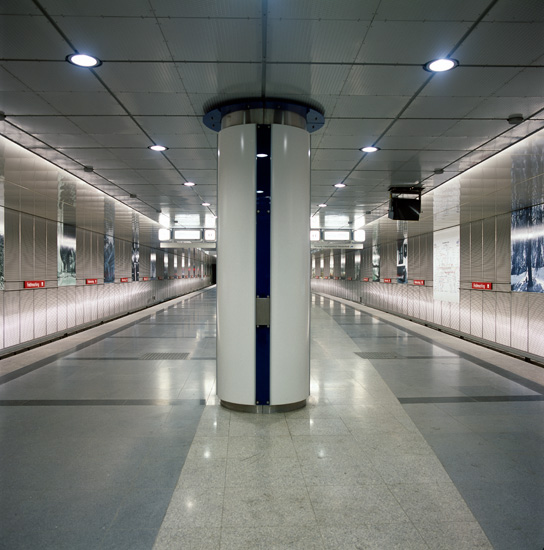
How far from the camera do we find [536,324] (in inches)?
359

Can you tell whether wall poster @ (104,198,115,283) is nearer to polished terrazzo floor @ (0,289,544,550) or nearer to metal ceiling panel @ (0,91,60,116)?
polished terrazzo floor @ (0,289,544,550)

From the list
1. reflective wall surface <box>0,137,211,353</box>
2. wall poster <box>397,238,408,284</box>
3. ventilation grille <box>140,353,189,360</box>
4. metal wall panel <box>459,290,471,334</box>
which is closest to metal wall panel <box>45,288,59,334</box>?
reflective wall surface <box>0,137,211,353</box>

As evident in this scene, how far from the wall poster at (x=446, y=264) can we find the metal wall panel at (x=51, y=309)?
11.6 meters

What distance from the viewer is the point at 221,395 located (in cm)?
556

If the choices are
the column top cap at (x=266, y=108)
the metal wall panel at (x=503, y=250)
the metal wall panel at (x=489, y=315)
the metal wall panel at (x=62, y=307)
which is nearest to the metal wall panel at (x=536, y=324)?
the metal wall panel at (x=503, y=250)

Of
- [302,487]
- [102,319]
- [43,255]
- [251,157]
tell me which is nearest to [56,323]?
[43,255]

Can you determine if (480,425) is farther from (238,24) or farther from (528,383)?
(238,24)

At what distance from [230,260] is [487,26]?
3.56 m

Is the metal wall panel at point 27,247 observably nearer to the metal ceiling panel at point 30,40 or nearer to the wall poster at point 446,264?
the metal ceiling panel at point 30,40

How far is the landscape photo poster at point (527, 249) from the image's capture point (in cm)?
902

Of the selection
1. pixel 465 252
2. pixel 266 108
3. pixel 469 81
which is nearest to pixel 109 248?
pixel 465 252

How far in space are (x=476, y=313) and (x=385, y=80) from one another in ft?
28.9

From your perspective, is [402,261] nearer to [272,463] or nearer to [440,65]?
[440,65]

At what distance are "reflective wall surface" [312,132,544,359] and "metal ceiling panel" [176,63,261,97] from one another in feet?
15.8
